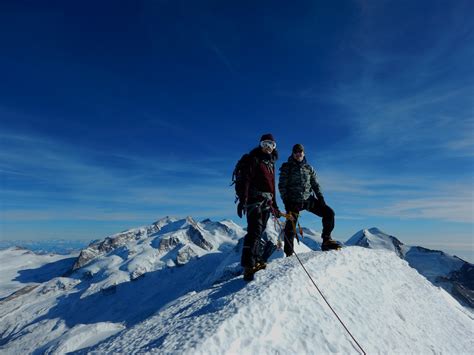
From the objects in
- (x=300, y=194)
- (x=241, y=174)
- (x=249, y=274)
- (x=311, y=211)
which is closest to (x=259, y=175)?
(x=241, y=174)

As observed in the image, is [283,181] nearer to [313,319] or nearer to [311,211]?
[311,211]

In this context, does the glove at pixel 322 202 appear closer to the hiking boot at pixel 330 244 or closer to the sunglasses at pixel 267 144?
the hiking boot at pixel 330 244

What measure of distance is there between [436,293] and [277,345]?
29.8 feet

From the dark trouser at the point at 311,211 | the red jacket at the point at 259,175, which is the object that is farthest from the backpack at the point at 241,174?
the dark trouser at the point at 311,211

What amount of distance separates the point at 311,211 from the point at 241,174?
4.01 metres

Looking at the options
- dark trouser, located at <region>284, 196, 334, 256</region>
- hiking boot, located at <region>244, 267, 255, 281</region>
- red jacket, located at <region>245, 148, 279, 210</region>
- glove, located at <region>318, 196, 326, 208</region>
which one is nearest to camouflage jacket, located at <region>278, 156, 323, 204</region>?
dark trouser, located at <region>284, 196, 334, 256</region>

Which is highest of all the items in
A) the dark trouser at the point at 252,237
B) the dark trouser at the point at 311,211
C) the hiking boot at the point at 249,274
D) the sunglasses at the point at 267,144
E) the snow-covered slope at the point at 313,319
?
the sunglasses at the point at 267,144

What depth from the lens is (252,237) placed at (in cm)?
910

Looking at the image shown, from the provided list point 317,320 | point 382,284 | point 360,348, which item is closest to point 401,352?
point 360,348

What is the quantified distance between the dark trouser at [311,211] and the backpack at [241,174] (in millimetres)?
3105

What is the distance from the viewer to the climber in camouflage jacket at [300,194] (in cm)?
1133

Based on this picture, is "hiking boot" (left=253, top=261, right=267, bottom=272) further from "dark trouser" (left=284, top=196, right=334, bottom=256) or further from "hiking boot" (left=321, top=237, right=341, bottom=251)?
"hiking boot" (left=321, top=237, right=341, bottom=251)

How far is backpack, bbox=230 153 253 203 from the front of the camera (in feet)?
29.7

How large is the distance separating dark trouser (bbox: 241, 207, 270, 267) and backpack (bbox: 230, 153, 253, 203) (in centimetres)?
68
